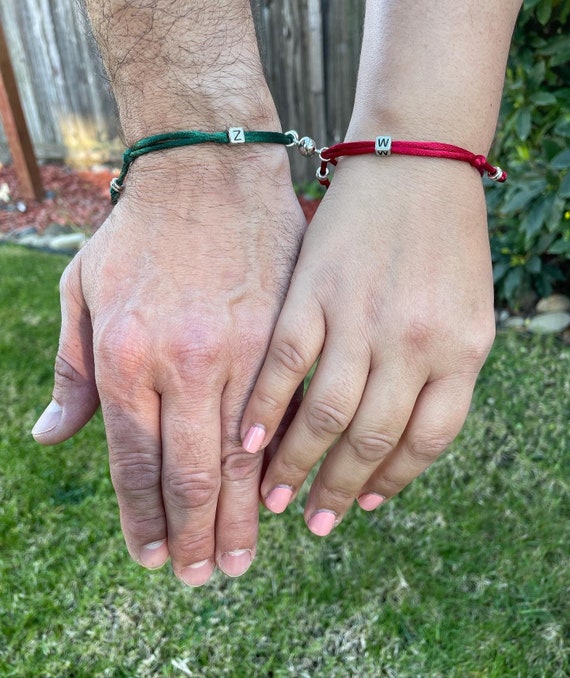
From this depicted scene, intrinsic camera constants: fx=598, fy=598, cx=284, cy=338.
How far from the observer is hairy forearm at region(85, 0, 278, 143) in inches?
37.3

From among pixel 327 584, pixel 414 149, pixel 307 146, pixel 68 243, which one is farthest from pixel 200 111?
pixel 68 243

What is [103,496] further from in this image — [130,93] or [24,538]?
[130,93]

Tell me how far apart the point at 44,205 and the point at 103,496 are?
417 centimetres

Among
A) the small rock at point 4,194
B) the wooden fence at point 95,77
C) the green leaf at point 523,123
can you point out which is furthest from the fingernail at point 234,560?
the small rock at point 4,194

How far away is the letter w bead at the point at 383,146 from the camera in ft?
3.09

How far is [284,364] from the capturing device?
0.92 metres

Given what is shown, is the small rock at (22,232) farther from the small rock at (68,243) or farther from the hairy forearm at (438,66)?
the hairy forearm at (438,66)

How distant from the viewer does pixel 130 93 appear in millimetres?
1008

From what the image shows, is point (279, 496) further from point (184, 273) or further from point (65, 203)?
point (65, 203)

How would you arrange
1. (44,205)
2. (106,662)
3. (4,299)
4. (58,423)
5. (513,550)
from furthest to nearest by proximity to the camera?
(44,205)
(4,299)
(513,550)
(106,662)
(58,423)

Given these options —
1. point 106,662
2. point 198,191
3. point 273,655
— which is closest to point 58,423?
point 198,191

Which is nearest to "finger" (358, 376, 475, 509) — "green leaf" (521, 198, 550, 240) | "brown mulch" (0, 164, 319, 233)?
"green leaf" (521, 198, 550, 240)

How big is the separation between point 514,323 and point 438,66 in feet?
6.80

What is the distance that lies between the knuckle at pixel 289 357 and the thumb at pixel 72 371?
1.23 feet
